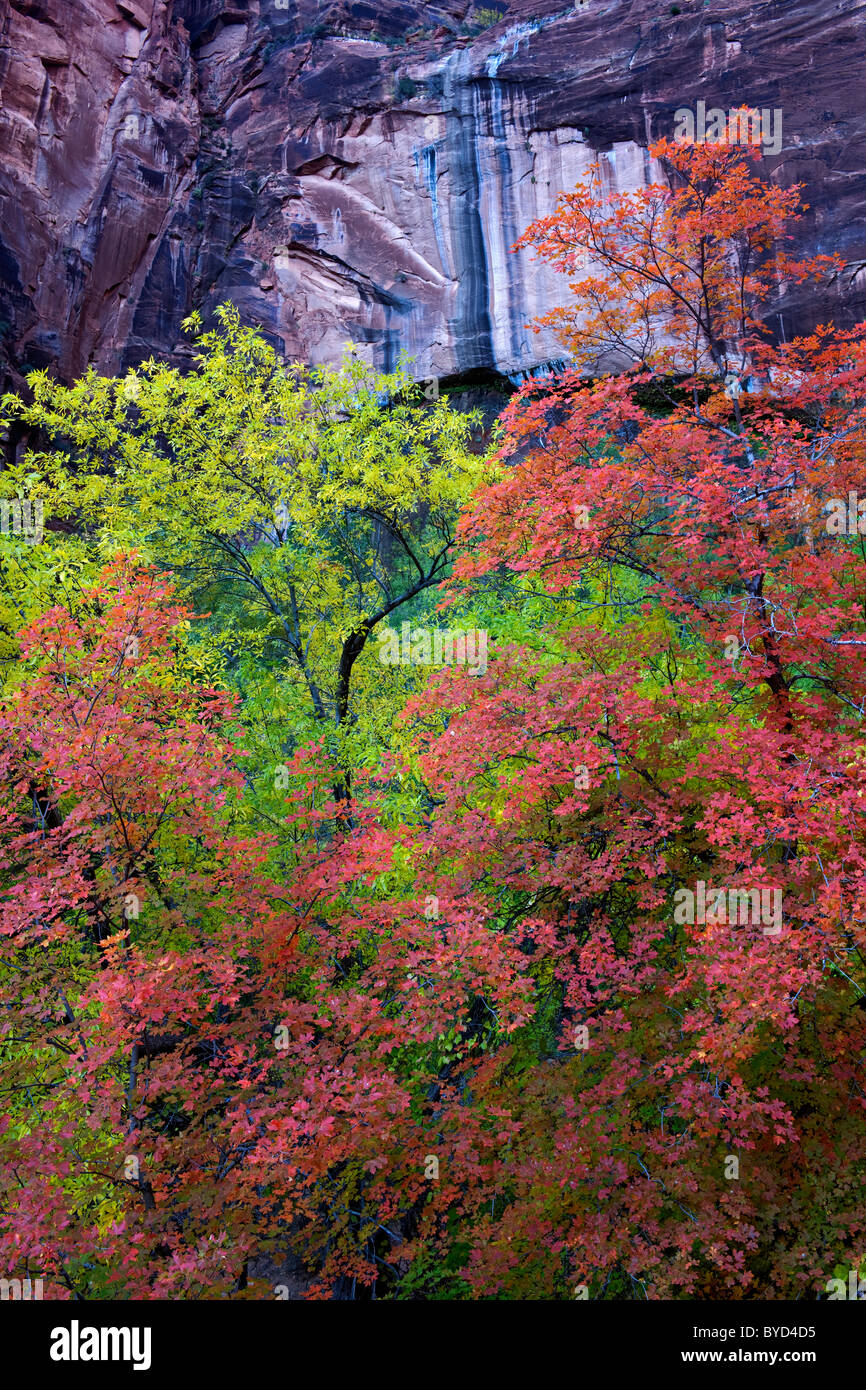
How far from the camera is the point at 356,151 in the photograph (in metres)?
26.8

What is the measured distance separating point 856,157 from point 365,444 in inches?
761

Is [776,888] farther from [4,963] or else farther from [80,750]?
[4,963]

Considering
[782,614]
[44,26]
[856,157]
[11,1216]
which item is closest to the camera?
[11,1216]

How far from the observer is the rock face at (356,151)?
22.2 metres

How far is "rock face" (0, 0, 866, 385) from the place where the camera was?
22188 mm

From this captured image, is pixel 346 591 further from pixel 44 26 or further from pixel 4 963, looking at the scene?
pixel 44 26

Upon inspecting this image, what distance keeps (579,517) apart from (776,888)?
11.6ft

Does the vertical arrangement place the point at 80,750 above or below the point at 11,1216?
above

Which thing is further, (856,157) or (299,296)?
(299,296)

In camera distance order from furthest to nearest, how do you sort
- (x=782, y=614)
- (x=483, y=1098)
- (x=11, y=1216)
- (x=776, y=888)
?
1. (x=483, y=1098)
2. (x=782, y=614)
3. (x=776, y=888)
4. (x=11, y=1216)

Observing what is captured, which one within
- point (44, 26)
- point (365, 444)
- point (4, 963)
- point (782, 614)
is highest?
point (44, 26)

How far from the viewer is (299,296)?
27078 millimetres

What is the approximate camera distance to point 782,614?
6.61 metres

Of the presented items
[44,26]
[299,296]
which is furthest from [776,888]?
[44,26]
